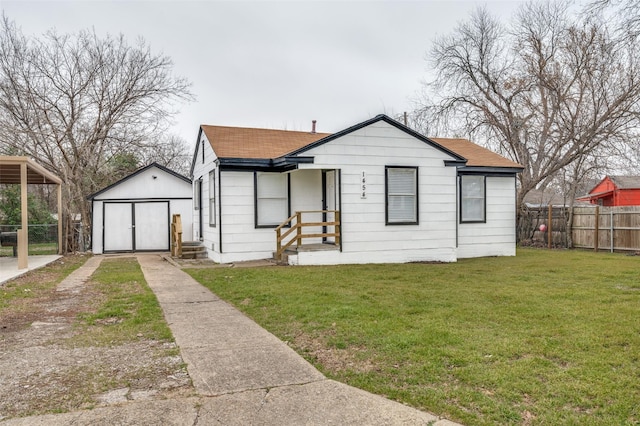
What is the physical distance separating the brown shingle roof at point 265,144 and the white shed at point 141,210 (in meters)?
4.70

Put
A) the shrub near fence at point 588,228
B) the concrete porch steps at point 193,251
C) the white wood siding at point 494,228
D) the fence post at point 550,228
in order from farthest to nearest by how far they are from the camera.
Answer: the fence post at point 550,228 → the shrub near fence at point 588,228 → the white wood siding at point 494,228 → the concrete porch steps at point 193,251

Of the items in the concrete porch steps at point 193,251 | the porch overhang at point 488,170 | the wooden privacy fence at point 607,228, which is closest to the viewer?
the concrete porch steps at point 193,251

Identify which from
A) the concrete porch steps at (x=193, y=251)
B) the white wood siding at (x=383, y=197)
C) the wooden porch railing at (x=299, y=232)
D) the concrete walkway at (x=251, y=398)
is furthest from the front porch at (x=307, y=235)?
the concrete walkway at (x=251, y=398)

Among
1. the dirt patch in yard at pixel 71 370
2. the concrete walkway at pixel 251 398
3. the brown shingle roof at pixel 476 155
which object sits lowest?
the dirt patch in yard at pixel 71 370

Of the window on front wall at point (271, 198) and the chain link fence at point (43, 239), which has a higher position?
the window on front wall at point (271, 198)

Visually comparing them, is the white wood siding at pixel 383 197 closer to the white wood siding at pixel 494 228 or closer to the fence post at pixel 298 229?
the fence post at pixel 298 229

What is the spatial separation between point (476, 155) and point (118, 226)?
13.1 meters

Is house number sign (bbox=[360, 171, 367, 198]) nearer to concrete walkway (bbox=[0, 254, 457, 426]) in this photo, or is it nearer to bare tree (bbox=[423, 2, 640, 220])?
concrete walkway (bbox=[0, 254, 457, 426])

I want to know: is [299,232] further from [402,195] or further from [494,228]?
[494,228]

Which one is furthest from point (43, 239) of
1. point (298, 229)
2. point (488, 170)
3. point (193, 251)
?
point (488, 170)

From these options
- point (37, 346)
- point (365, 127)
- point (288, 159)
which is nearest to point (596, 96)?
point (365, 127)

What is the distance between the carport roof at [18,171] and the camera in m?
10.8

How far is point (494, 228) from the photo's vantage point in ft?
47.6

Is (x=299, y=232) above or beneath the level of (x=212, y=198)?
beneath
